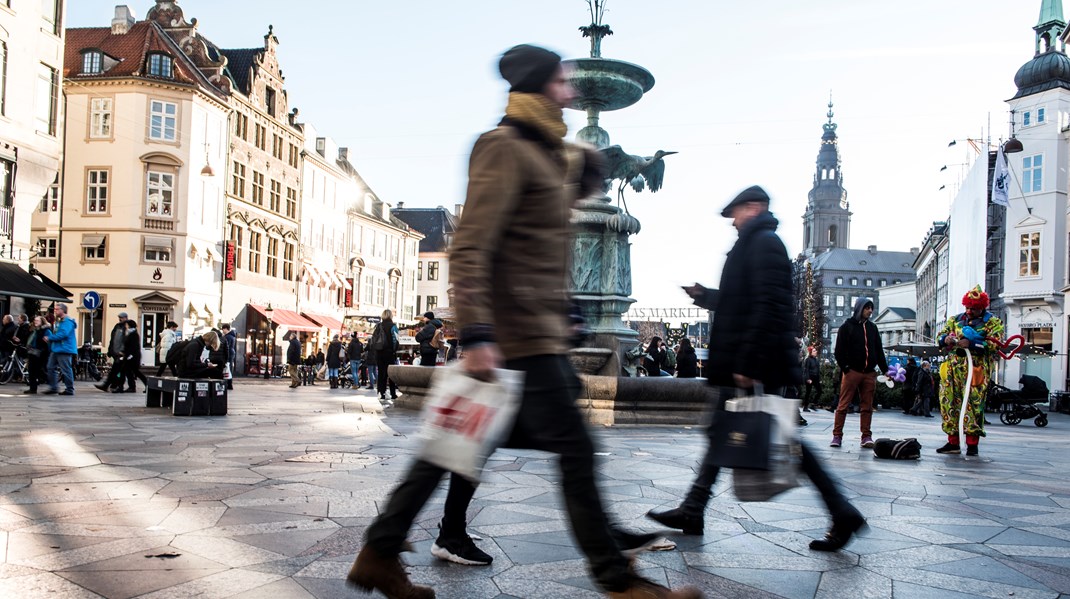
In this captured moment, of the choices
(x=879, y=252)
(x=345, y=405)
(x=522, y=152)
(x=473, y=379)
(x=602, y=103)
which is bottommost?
(x=345, y=405)

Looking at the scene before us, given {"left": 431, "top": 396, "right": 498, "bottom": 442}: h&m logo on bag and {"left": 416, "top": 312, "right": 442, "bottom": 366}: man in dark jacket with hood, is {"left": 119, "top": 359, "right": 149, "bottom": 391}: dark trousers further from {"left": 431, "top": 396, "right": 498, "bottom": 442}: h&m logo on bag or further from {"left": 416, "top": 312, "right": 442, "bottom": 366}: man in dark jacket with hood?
{"left": 431, "top": 396, "right": 498, "bottom": 442}: h&m logo on bag

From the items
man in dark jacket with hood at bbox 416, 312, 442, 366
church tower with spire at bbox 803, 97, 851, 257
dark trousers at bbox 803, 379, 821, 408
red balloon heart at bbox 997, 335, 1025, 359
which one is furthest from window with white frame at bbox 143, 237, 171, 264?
church tower with spire at bbox 803, 97, 851, 257

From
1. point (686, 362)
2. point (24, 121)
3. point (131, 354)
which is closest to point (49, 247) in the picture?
point (24, 121)

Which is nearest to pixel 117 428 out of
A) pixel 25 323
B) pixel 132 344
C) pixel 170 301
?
pixel 132 344

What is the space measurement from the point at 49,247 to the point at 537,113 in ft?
142

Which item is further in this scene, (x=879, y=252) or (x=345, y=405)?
(x=879, y=252)

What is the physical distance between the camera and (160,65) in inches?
1677

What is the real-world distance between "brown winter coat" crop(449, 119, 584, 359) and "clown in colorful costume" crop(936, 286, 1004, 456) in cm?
759

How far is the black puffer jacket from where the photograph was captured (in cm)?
473

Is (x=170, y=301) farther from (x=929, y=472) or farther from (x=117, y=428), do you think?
(x=929, y=472)

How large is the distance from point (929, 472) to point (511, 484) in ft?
12.9

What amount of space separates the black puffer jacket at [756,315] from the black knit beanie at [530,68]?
1.86 m

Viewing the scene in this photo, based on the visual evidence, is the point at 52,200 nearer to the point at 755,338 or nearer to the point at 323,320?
the point at 323,320

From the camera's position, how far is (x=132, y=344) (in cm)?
1966
